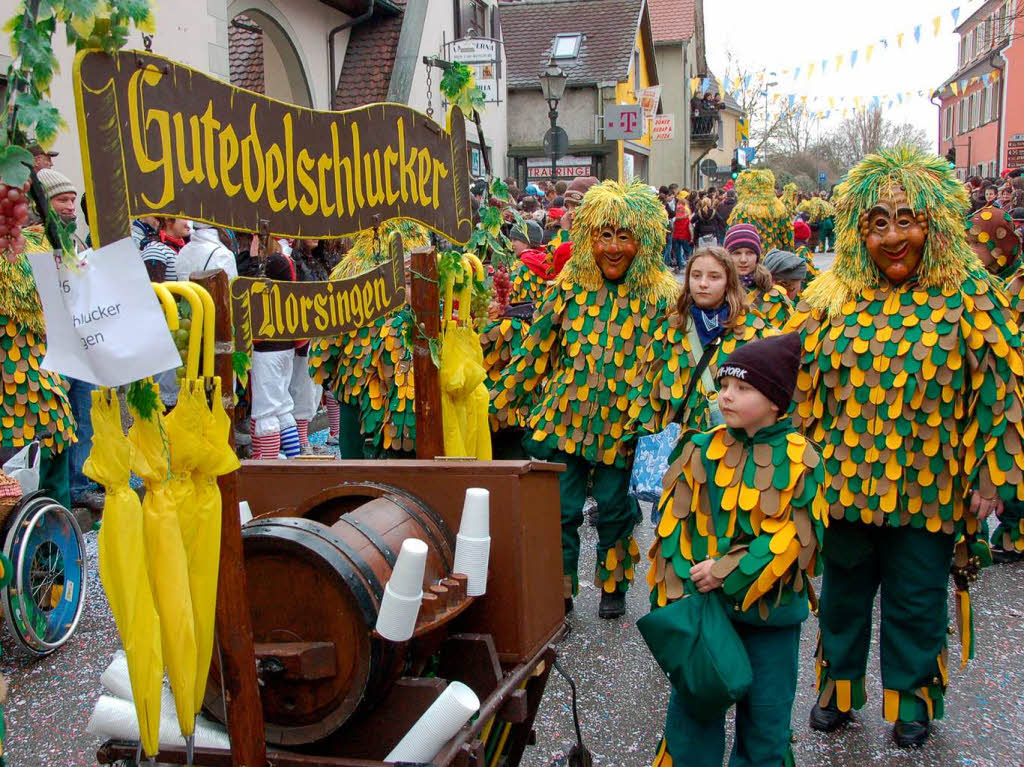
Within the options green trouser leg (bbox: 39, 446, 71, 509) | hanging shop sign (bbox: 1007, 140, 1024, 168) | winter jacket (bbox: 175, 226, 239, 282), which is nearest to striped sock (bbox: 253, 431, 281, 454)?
green trouser leg (bbox: 39, 446, 71, 509)

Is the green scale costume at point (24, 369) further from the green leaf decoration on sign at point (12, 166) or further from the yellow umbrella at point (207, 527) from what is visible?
the green leaf decoration on sign at point (12, 166)

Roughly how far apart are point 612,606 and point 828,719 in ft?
4.23

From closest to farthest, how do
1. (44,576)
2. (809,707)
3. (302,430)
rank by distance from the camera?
(809,707) → (44,576) → (302,430)

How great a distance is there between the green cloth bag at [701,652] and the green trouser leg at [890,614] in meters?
0.97

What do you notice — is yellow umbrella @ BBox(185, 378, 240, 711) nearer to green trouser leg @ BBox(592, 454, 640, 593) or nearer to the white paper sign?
the white paper sign

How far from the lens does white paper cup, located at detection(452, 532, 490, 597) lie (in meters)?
2.36

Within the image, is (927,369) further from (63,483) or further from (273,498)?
(63,483)

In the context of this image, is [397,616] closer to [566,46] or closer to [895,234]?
[895,234]

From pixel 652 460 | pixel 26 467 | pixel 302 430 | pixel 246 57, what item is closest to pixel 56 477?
pixel 26 467

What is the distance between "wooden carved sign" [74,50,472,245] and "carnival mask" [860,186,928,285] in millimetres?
1571

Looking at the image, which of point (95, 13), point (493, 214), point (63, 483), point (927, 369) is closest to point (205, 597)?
point (95, 13)

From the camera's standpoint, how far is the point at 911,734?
3377 millimetres

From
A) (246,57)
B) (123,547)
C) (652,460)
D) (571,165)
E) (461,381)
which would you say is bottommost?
(652,460)

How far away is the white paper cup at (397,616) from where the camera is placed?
6.78 feet
